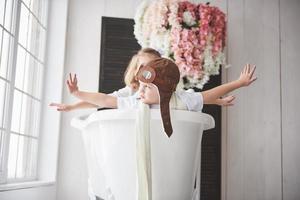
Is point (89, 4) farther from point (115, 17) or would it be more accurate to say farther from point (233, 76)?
point (233, 76)

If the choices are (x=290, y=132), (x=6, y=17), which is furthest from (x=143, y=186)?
(x=290, y=132)

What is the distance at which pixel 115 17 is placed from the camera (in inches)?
108

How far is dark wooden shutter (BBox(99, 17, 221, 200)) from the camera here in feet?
8.46

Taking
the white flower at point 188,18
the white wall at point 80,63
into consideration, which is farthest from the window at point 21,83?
the white flower at point 188,18

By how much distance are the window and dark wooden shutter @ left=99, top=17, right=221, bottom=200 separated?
1.34ft

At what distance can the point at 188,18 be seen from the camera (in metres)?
2.29

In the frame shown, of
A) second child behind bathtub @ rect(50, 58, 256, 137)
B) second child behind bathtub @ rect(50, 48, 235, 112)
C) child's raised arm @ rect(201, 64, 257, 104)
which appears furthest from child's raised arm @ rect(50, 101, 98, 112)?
child's raised arm @ rect(201, 64, 257, 104)

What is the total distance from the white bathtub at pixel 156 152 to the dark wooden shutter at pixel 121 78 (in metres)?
1.06

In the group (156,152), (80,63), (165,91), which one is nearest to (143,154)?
(156,152)

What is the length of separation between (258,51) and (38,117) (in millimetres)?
1647

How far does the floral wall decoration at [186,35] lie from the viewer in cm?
221

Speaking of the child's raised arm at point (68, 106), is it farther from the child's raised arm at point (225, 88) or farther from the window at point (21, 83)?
the child's raised arm at point (225, 88)

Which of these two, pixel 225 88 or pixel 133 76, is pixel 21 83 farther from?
pixel 225 88

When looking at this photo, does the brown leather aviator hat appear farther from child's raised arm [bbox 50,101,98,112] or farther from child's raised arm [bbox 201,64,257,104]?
child's raised arm [bbox 50,101,98,112]
